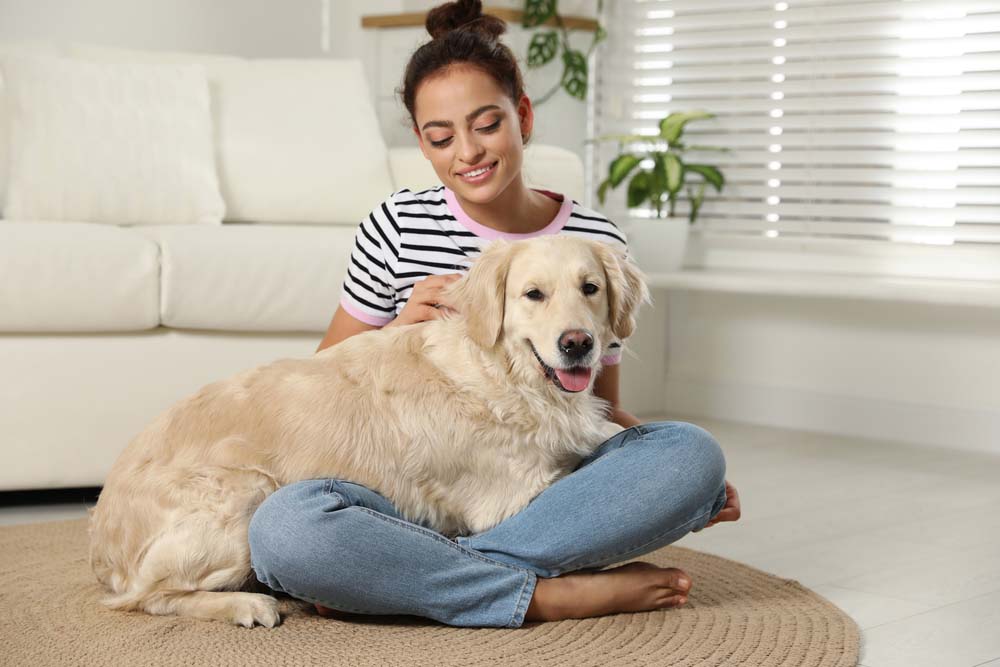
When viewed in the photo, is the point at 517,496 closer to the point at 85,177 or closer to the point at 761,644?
the point at 761,644

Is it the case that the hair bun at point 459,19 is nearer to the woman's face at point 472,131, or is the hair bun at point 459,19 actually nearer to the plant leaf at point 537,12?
the woman's face at point 472,131

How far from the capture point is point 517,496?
1898mm

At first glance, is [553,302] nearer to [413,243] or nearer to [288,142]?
[413,243]

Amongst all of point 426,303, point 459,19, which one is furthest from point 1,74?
point 426,303

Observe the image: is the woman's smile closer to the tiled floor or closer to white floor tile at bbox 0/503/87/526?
the tiled floor

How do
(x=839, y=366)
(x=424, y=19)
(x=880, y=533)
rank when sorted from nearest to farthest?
(x=880, y=533) → (x=839, y=366) → (x=424, y=19)

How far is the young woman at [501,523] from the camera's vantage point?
5.84 ft

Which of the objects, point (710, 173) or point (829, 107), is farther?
point (710, 173)

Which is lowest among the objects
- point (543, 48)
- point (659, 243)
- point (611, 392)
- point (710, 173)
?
point (611, 392)

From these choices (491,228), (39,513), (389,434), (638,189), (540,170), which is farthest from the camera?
(638,189)

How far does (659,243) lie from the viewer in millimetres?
4148

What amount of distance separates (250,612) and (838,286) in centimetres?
237

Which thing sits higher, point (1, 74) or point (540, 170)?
point (1, 74)

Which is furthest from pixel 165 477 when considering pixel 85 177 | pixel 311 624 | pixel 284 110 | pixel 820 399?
pixel 820 399
